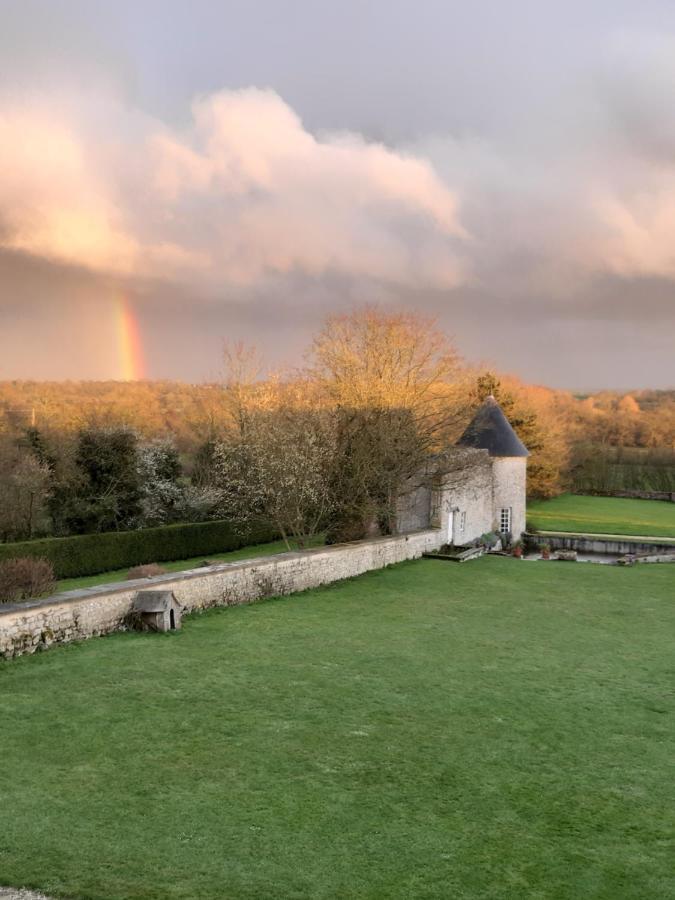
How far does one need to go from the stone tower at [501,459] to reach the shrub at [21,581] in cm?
1809

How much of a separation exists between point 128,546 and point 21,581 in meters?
12.5

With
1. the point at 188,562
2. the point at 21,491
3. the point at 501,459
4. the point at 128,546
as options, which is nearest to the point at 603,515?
the point at 501,459

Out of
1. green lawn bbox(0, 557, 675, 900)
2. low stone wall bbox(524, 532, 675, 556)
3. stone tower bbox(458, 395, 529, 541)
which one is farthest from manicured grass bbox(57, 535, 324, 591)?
green lawn bbox(0, 557, 675, 900)

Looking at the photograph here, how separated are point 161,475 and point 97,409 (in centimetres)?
756

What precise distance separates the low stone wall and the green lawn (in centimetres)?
1916

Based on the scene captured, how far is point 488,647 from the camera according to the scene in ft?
41.5

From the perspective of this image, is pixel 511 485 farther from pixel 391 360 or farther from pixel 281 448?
pixel 281 448

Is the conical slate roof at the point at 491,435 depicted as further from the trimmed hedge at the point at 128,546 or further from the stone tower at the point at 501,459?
the trimmed hedge at the point at 128,546

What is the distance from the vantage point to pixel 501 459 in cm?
3000

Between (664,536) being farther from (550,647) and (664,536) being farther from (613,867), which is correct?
(613,867)

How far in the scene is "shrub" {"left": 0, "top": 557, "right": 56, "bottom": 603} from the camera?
14586 mm

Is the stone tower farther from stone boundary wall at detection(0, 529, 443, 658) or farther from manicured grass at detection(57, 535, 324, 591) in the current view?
stone boundary wall at detection(0, 529, 443, 658)

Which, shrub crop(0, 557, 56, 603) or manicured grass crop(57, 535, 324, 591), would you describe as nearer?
shrub crop(0, 557, 56, 603)

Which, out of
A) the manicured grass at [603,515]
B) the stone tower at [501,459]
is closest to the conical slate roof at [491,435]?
the stone tower at [501,459]
